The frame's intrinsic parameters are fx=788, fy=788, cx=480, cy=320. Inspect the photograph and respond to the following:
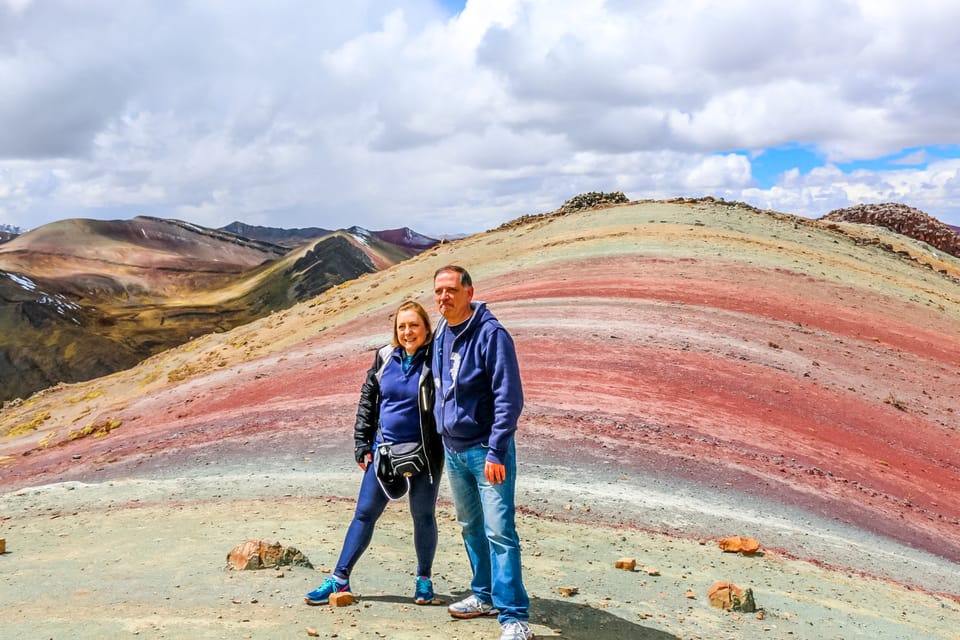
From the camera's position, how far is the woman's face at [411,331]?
446 cm

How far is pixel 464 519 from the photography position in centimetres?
447

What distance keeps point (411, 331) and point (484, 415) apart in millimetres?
653

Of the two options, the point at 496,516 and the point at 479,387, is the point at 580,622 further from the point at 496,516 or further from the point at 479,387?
the point at 479,387

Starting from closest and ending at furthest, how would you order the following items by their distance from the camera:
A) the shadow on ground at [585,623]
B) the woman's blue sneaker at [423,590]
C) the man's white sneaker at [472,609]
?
the man's white sneaker at [472,609]
the shadow on ground at [585,623]
the woman's blue sneaker at [423,590]

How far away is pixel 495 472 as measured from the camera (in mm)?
4090

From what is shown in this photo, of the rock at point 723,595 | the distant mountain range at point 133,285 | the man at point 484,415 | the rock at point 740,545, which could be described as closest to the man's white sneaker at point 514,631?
the man at point 484,415

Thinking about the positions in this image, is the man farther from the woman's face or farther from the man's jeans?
the woman's face

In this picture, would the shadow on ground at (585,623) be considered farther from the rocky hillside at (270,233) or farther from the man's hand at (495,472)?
the rocky hillside at (270,233)

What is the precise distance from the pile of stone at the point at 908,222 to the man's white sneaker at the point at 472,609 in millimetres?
47893

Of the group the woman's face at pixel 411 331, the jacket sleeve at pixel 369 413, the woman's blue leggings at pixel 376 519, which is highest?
the woman's face at pixel 411 331

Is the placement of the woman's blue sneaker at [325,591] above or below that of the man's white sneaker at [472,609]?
above

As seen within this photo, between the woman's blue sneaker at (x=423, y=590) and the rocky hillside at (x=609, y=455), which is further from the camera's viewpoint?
the rocky hillside at (x=609, y=455)

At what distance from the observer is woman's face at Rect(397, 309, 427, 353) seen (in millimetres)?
4457

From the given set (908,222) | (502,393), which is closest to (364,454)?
(502,393)
